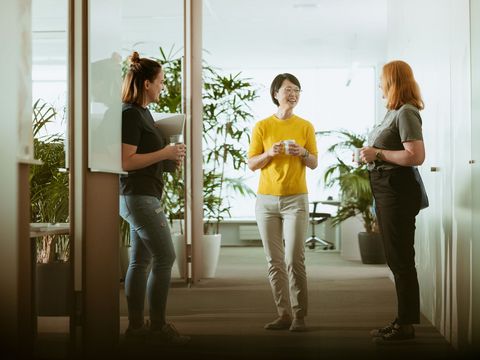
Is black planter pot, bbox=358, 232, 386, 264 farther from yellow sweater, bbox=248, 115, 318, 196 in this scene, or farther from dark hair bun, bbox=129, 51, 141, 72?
dark hair bun, bbox=129, 51, 141, 72

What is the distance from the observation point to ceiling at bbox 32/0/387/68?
26.8 feet

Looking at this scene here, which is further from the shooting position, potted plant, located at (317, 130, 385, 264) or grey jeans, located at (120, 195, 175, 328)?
potted plant, located at (317, 130, 385, 264)

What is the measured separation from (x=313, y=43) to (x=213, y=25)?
1796 millimetres

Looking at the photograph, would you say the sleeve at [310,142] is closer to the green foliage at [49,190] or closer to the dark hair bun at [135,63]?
the dark hair bun at [135,63]

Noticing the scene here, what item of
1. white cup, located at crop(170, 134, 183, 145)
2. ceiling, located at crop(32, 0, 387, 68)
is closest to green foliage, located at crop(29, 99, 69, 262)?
white cup, located at crop(170, 134, 183, 145)

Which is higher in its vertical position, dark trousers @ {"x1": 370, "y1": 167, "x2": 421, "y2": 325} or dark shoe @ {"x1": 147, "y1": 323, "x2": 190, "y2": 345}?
dark trousers @ {"x1": 370, "y1": 167, "x2": 421, "y2": 325}

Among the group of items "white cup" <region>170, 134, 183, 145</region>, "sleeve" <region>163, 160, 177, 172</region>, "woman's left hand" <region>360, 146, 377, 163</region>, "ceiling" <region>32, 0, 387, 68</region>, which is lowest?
"sleeve" <region>163, 160, 177, 172</region>

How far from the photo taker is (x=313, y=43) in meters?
10.1

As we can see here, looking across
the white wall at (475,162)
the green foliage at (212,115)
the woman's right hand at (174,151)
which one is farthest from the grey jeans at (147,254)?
the green foliage at (212,115)

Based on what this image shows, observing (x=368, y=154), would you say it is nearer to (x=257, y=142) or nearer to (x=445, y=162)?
(x=445, y=162)

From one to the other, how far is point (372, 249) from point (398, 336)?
4.38 m

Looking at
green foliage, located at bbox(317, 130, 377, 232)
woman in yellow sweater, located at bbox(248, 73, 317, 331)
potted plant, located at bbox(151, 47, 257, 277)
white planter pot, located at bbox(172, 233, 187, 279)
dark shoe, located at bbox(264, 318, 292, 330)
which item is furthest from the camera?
green foliage, located at bbox(317, 130, 377, 232)

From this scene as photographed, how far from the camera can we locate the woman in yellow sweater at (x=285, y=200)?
383 cm

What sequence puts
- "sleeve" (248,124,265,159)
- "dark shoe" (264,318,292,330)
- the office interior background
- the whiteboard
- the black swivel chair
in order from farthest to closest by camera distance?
the black swivel chair → "sleeve" (248,124,265,159) → "dark shoe" (264,318,292,330) → the whiteboard → the office interior background
